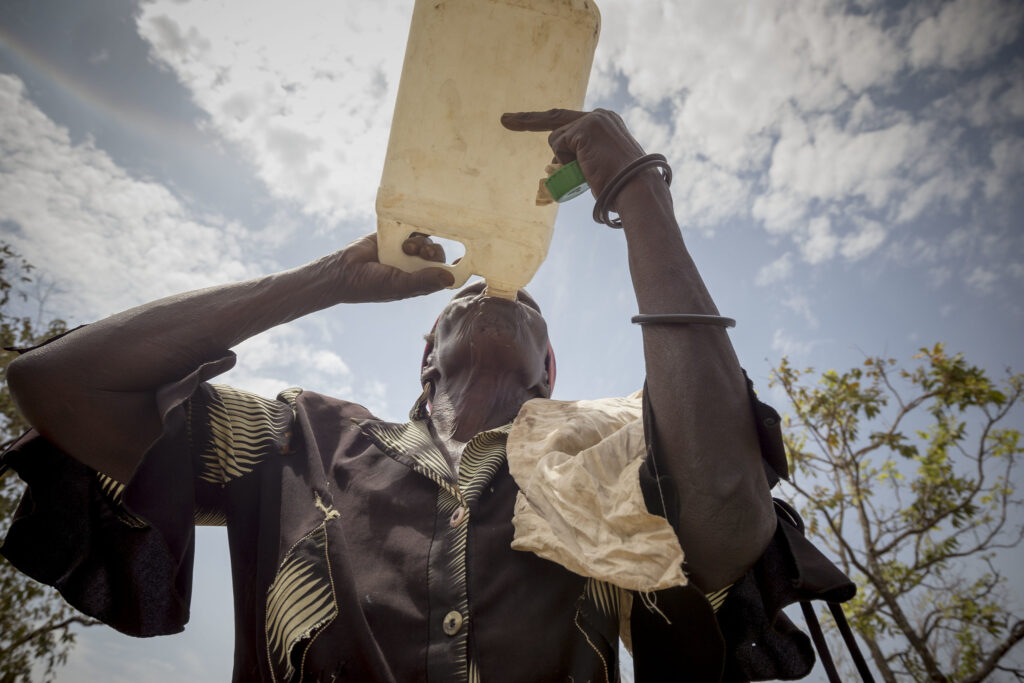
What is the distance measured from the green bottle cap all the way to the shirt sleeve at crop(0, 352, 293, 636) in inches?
50.3

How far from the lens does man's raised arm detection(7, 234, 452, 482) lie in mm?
1506

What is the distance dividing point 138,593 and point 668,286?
70.9 inches

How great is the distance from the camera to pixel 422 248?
6.89ft

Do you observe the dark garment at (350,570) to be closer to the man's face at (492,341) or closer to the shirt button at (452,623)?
the shirt button at (452,623)

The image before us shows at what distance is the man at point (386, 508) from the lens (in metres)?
1.25

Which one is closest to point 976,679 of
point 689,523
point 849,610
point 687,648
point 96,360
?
point 849,610

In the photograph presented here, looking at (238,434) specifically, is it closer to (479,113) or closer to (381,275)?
(381,275)

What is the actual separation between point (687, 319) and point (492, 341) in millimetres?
1327

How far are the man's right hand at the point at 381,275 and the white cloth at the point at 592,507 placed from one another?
29.4 inches

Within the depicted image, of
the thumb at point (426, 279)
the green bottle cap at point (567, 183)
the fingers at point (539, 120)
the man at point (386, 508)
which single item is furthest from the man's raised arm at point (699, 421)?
the thumb at point (426, 279)

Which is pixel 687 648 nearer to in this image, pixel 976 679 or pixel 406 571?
pixel 406 571

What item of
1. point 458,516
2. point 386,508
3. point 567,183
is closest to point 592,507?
point 458,516

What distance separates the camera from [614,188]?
1.51 meters

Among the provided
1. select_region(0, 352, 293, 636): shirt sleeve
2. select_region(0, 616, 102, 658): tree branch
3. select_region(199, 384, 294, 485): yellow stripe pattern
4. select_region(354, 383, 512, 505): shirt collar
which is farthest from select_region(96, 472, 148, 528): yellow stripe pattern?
select_region(0, 616, 102, 658): tree branch
